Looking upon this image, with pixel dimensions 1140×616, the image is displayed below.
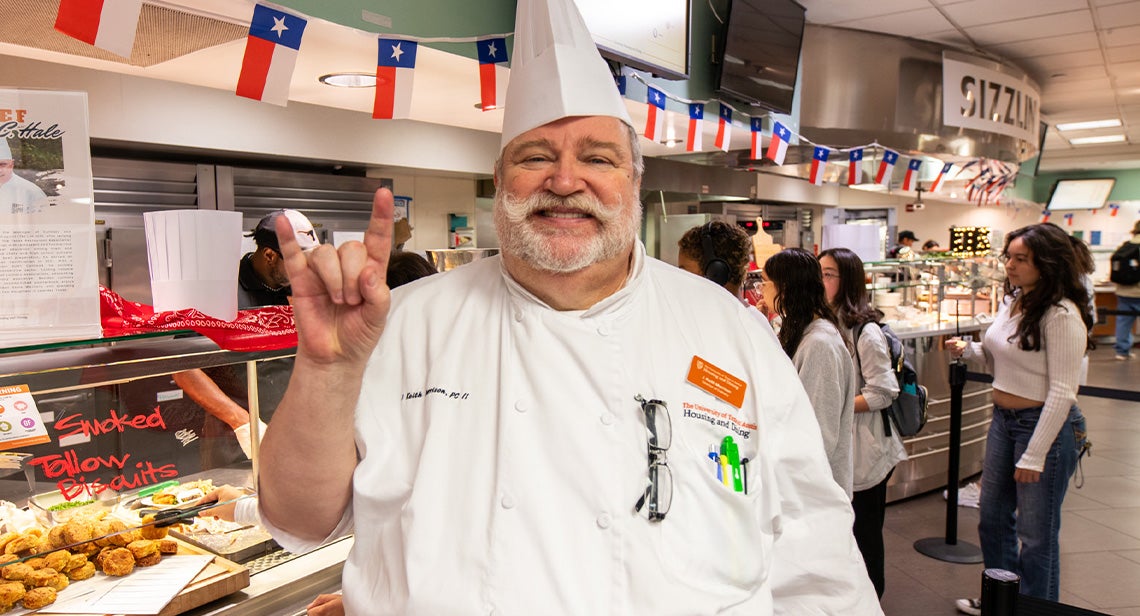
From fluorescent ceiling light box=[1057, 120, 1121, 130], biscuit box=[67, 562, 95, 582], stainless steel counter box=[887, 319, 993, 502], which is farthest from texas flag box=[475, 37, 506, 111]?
fluorescent ceiling light box=[1057, 120, 1121, 130]

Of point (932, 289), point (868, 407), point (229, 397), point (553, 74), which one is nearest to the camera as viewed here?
point (553, 74)

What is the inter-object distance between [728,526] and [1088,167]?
18860 mm

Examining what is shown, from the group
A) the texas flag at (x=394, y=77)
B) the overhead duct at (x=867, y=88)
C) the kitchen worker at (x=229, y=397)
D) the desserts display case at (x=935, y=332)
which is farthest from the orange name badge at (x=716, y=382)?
the overhead duct at (x=867, y=88)

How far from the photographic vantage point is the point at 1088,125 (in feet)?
35.7

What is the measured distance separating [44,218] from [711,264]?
2.51m

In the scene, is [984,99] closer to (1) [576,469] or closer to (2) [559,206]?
(2) [559,206]

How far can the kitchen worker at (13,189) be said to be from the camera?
1.36 meters

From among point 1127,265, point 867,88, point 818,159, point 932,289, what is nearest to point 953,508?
point 932,289

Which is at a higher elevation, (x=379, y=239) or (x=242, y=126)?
(x=242, y=126)

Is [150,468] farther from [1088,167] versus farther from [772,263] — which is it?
[1088,167]

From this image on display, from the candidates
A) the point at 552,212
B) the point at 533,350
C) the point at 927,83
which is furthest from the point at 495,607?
the point at 927,83

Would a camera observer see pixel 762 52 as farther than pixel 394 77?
Yes

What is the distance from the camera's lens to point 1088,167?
53.9ft

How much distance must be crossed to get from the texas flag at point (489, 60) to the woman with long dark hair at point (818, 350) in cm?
143
